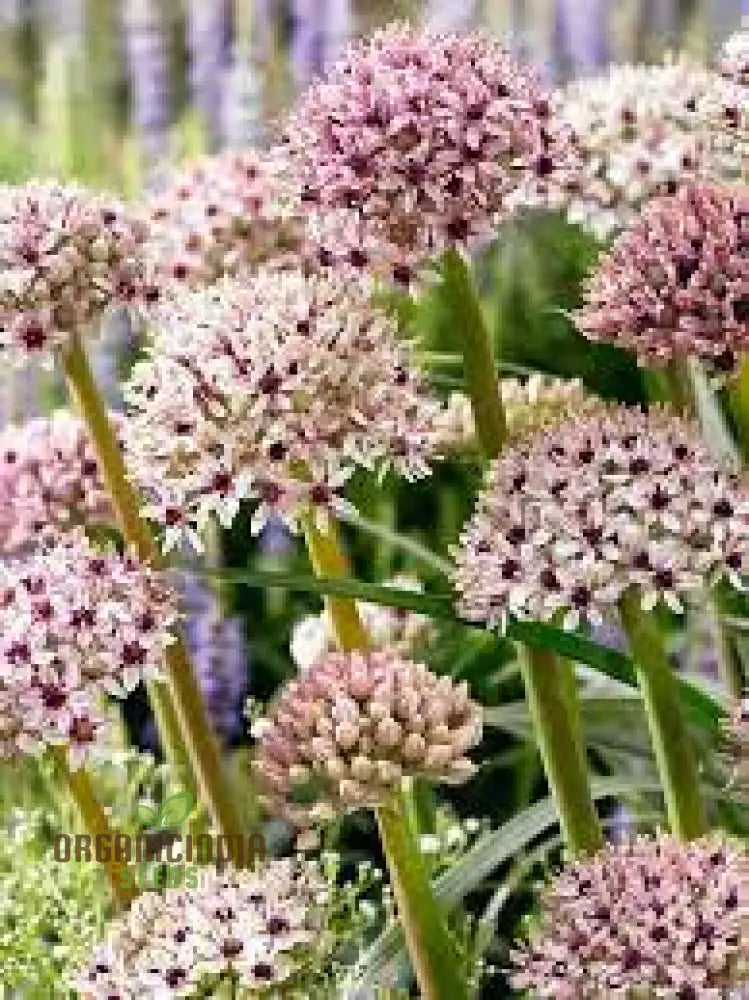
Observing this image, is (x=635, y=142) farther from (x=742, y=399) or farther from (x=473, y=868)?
(x=473, y=868)

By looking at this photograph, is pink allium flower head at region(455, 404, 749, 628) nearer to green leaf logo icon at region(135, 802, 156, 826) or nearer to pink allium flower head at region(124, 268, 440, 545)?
pink allium flower head at region(124, 268, 440, 545)

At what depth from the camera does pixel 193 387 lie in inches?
40.7

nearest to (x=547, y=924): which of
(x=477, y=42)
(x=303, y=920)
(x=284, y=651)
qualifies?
(x=303, y=920)

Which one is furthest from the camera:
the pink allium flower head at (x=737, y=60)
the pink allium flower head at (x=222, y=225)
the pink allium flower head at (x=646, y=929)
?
the pink allium flower head at (x=222, y=225)

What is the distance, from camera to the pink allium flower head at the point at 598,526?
100 cm

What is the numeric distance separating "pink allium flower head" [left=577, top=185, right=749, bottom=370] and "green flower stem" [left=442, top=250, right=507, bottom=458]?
0.17 ft

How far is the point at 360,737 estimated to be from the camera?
104 cm

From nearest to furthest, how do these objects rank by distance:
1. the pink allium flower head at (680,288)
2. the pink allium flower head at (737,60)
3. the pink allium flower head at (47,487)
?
1. the pink allium flower head at (680,288)
2. the pink allium flower head at (737,60)
3. the pink allium flower head at (47,487)

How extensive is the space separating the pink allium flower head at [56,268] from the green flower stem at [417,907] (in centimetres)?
25

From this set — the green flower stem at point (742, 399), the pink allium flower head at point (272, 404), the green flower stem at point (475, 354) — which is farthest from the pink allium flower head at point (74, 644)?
the green flower stem at point (742, 399)

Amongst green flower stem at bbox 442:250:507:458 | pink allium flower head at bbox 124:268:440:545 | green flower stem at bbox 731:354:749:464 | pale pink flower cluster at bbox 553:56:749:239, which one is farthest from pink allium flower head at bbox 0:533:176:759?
pale pink flower cluster at bbox 553:56:749:239

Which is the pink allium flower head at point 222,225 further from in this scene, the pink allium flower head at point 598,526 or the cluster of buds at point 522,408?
the pink allium flower head at point 598,526

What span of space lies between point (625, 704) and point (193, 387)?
569 millimetres

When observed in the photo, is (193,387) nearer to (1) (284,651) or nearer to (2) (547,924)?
(2) (547,924)
